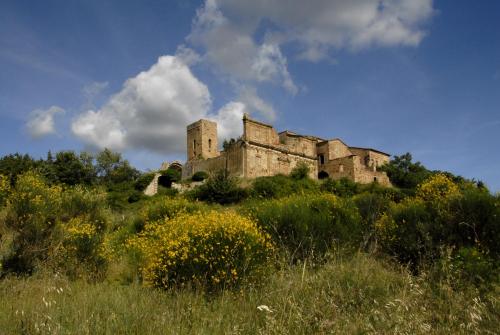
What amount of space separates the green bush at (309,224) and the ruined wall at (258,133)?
28.1 meters

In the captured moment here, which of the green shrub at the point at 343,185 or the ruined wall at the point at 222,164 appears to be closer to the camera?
the green shrub at the point at 343,185

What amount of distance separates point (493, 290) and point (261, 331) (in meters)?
3.48

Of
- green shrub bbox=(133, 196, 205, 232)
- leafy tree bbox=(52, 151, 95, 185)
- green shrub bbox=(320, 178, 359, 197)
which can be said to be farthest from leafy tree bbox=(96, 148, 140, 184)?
green shrub bbox=(133, 196, 205, 232)

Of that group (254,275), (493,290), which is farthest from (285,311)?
(493,290)

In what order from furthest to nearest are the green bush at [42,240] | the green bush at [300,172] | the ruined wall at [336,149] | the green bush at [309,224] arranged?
the ruined wall at [336,149]
the green bush at [300,172]
the green bush at [309,224]
the green bush at [42,240]

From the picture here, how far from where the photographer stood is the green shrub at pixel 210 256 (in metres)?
5.65

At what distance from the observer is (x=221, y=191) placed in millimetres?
30906

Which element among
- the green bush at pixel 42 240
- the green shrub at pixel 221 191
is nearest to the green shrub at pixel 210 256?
the green bush at pixel 42 240

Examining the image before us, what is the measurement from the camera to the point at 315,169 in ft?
139

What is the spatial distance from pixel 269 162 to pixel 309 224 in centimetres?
3040

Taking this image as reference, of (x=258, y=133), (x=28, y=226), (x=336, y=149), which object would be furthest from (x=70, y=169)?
(x=28, y=226)

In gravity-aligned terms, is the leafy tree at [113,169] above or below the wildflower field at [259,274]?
above

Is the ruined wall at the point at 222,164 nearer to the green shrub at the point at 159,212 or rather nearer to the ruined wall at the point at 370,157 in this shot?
the ruined wall at the point at 370,157

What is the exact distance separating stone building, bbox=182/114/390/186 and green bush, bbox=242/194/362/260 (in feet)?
87.6
